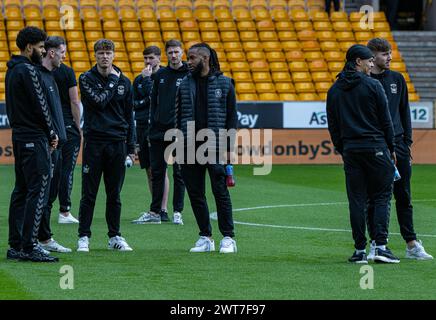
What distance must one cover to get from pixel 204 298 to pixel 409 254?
3266 millimetres

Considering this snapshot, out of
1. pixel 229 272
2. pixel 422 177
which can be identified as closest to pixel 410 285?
pixel 229 272

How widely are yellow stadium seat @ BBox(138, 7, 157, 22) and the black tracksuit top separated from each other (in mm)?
22481

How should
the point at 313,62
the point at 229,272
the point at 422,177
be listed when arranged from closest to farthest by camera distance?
1. the point at 229,272
2. the point at 422,177
3. the point at 313,62

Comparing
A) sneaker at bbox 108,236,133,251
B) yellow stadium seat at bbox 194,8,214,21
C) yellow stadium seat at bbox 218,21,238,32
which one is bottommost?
sneaker at bbox 108,236,133,251

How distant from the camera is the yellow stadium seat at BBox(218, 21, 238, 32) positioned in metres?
32.8

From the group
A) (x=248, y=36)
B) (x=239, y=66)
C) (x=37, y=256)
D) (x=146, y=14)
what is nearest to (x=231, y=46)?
(x=248, y=36)

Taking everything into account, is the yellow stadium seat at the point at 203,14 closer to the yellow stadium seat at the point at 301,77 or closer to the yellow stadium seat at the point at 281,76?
the yellow stadium seat at the point at 281,76

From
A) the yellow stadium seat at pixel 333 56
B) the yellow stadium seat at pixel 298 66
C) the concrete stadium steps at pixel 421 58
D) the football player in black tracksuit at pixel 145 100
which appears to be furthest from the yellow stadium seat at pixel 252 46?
the football player in black tracksuit at pixel 145 100

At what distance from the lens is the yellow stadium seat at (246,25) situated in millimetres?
33062

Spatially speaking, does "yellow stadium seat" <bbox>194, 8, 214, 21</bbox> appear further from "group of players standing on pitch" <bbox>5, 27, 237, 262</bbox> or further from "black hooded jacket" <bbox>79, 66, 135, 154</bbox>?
"black hooded jacket" <bbox>79, 66, 135, 154</bbox>

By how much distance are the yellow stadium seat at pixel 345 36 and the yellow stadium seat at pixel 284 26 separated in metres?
1.37

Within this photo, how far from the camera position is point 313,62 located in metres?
31.9

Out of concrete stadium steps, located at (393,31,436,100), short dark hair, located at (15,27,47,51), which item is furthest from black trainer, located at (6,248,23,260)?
concrete stadium steps, located at (393,31,436,100)
